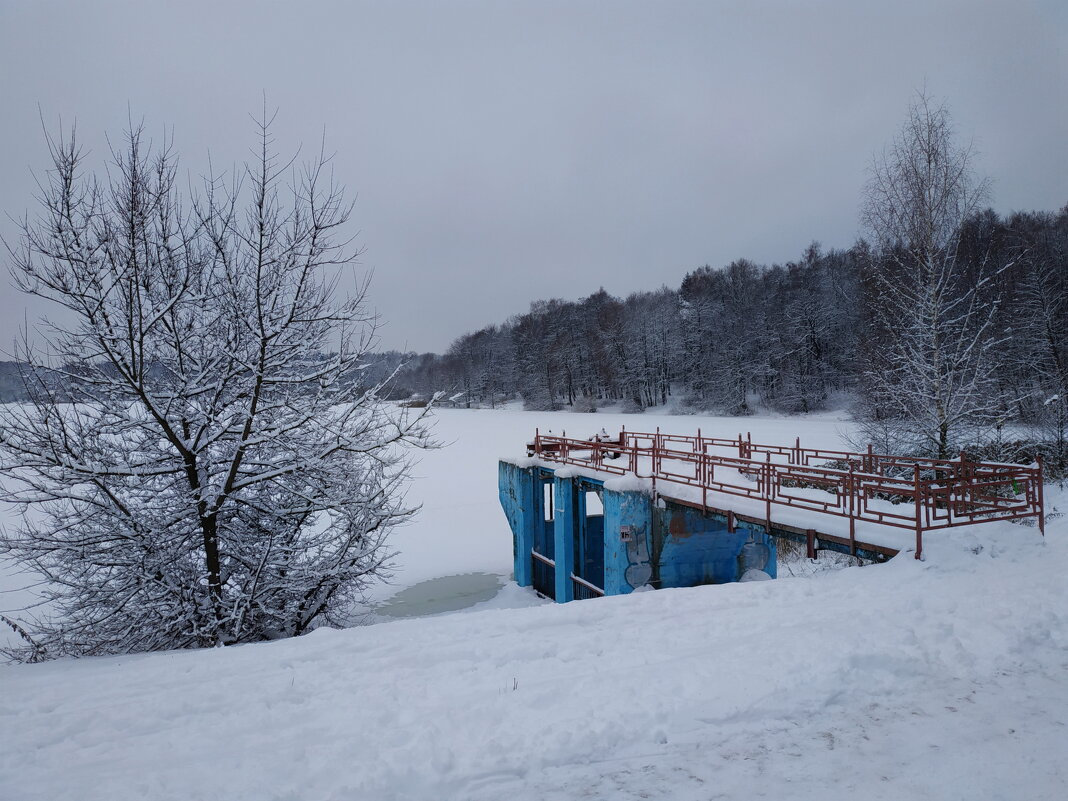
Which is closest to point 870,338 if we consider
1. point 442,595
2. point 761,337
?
point 442,595

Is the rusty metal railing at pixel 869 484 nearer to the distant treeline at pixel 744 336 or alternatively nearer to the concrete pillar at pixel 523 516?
the concrete pillar at pixel 523 516

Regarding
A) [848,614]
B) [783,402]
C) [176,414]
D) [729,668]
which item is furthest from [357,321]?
[783,402]

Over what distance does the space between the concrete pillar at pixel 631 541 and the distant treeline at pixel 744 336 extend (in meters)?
19.2

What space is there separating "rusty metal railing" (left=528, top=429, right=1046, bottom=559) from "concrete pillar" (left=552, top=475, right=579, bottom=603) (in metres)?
0.94

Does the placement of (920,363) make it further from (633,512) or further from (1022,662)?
(1022,662)

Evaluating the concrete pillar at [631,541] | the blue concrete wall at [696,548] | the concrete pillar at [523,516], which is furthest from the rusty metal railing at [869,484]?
the concrete pillar at [523,516]

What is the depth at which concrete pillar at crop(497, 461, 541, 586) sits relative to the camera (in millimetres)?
19797

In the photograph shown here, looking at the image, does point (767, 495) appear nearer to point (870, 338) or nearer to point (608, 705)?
point (608, 705)

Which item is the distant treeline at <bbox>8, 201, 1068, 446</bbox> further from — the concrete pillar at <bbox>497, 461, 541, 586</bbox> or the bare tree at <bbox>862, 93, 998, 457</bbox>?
the concrete pillar at <bbox>497, 461, 541, 586</bbox>

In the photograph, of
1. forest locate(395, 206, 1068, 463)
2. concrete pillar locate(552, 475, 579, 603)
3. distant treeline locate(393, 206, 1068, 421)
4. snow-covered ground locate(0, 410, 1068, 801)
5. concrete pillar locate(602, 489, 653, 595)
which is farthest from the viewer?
distant treeline locate(393, 206, 1068, 421)

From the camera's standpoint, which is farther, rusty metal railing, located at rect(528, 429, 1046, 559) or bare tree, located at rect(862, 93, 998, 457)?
bare tree, located at rect(862, 93, 998, 457)

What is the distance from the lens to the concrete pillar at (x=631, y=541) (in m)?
13.3

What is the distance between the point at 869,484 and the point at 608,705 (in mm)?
9737

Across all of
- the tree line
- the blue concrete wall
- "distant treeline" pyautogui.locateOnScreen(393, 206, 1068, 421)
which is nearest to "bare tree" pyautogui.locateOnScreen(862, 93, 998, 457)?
the tree line
